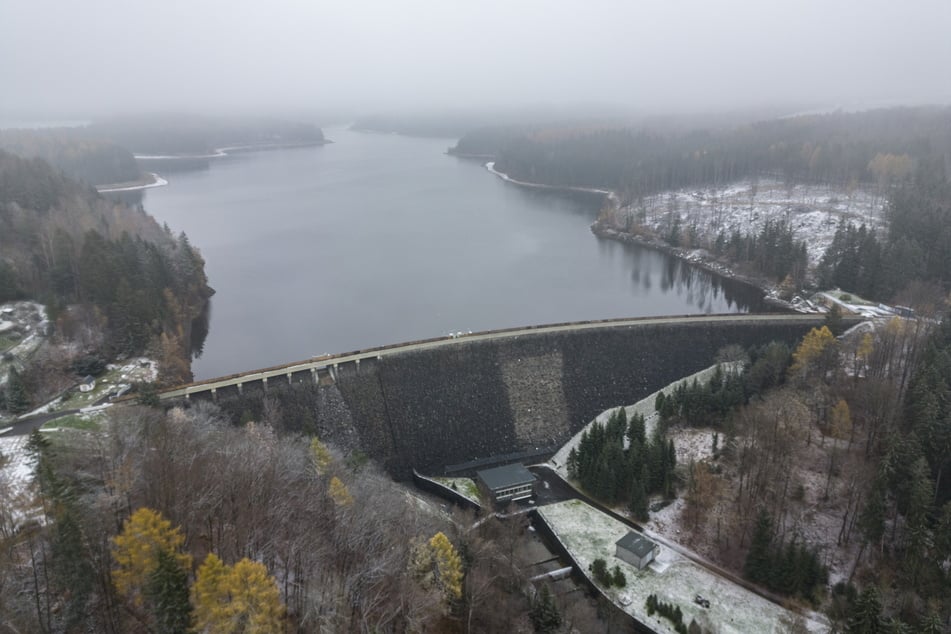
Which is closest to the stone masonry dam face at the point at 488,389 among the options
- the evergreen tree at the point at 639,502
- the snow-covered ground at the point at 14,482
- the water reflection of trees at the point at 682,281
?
the snow-covered ground at the point at 14,482

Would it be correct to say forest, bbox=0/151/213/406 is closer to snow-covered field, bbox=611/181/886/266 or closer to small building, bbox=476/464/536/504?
small building, bbox=476/464/536/504

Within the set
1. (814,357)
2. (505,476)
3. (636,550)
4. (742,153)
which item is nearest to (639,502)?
(636,550)

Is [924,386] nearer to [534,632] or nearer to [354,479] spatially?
[534,632]

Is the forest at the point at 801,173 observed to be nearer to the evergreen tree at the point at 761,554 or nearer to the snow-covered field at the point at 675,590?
the evergreen tree at the point at 761,554

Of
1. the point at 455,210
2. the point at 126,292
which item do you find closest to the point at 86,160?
the point at 455,210

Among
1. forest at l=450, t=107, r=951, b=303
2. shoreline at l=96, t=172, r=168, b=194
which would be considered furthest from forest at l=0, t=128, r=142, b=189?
forest at l=450, t=107, r=951, b=303

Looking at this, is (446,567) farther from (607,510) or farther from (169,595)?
(607,510)
